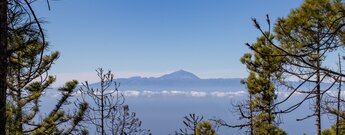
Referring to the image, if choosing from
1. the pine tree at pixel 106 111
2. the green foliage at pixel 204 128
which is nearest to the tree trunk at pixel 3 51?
the pine tree at pixel 106 111

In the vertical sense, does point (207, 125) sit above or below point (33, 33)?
below

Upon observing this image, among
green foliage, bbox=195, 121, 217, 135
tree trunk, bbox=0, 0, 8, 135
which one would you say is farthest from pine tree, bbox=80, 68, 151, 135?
tree trunk, bbox=0, 0, 8, 135

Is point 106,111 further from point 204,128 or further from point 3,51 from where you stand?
point 3,51

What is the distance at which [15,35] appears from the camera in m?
3.51

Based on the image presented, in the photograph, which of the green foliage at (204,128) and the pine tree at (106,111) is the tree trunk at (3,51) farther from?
the green foliage at (204,128)

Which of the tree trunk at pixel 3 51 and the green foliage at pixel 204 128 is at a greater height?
the tree trunk at pixel 3 51

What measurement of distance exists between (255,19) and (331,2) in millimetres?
10101

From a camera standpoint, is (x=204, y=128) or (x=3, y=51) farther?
(x=204, y=128)

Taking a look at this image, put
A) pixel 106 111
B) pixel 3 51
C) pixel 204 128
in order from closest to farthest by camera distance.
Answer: pixel 3 51
pixel 106 111
pixel 204 128

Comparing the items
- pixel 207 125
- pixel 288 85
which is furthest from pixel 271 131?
pixel 288 85

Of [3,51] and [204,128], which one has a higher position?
[3,51]

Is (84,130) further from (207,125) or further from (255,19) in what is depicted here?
(255,19)

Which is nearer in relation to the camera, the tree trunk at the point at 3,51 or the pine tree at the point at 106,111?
the tree trunk at the point at 3,51

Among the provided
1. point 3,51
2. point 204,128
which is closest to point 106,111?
point 204,128
